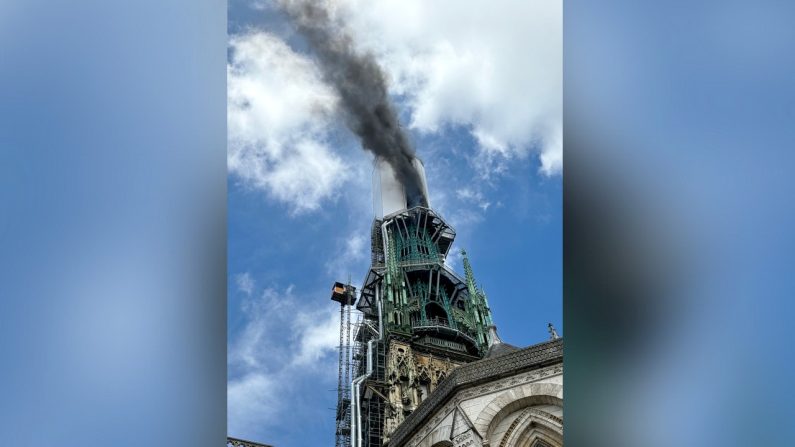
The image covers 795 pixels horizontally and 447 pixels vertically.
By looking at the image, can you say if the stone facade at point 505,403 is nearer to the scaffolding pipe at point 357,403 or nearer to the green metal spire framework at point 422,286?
the scaffolding pipe at point 357,403

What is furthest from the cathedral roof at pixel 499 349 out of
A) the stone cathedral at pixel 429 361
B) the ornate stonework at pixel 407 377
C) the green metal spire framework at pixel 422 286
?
the green metal spire framework at pixel 422 286

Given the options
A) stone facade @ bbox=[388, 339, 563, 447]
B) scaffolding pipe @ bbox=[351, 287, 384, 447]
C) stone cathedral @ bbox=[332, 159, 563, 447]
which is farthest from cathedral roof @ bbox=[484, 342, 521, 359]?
scaffolding pipe @ bbox=[351, 287, 384, 447]

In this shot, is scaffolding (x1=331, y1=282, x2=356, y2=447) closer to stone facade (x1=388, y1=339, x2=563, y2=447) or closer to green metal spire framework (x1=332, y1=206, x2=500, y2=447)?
green metal spire framework (x1=332, y1=206, x2=500, y2=447)

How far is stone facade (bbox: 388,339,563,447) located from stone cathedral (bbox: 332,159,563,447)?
0.03 m

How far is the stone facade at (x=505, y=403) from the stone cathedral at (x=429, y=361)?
29 mm

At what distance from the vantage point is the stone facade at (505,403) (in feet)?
61.6

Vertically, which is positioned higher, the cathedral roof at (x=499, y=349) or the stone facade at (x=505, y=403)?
the cathedral roof at (x=499, y=349)

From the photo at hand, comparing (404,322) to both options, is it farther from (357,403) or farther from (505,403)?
(505,403)
